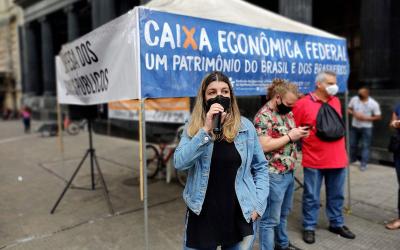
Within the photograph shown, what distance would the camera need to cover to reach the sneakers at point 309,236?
404 centimetres

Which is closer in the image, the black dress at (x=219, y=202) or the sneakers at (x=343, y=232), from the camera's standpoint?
the black dress at (x=219, y=202)

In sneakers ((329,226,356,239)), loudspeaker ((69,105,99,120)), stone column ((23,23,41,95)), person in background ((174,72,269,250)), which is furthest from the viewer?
stone column ((23,23,41,95))

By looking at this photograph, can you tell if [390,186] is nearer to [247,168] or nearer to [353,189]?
[353,189]

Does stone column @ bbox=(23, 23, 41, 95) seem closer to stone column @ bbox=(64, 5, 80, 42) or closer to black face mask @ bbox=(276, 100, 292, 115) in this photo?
stone column @ bbox=(64, 5, 80, 42)

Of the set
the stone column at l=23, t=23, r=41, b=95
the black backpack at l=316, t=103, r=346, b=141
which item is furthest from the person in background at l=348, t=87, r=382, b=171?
the stone column at l=23, t=23, r=41, b=95

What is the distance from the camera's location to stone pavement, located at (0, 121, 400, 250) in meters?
4.21

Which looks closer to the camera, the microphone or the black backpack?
the microphone

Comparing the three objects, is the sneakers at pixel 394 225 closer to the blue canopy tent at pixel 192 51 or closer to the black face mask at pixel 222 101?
the blue canopy tent at pixel 192 51

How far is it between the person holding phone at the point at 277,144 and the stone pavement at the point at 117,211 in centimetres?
103

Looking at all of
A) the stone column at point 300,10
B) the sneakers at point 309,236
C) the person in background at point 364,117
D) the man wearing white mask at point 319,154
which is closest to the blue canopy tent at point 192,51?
the man wearing white mask at point 319,154

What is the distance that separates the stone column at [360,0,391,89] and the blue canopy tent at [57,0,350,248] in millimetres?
4233

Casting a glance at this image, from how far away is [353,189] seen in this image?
623cm

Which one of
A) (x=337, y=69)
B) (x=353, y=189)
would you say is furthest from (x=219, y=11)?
(x=353, y=189)

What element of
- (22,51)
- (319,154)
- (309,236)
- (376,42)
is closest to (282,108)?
(319,154)
